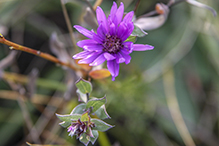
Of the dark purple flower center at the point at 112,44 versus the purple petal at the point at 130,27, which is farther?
the dark purple flower center at the point at 112,44

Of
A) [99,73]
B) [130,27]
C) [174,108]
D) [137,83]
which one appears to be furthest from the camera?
[174,108]

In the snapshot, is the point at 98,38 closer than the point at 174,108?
Yes

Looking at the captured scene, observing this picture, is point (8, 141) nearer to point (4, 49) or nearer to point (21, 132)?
point (21, 132)

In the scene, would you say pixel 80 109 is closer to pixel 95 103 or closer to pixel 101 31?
pixel 95 103

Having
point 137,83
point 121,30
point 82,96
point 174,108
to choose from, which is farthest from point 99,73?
point 174,108

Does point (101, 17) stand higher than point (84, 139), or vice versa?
→ point (101, 17)

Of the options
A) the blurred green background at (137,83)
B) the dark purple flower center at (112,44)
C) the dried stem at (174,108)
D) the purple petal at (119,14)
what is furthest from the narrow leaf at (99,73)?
the dried stem at (174,108)

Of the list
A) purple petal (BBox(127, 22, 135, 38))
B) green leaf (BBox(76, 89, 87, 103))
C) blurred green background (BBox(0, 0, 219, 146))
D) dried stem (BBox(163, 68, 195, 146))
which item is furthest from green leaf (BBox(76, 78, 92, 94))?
dried stem (BBox(163, 68, 195, 146))

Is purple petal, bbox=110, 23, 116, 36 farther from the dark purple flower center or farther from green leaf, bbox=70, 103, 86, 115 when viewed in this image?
green leaf, bbox=70, 103, 86, 115

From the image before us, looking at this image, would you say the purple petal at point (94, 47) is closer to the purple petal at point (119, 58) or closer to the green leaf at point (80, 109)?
the purple petal at point (119, 58)
